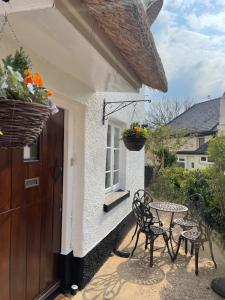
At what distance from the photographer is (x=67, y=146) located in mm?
3521

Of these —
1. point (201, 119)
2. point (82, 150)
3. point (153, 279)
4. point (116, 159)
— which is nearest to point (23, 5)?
point (82, 150)

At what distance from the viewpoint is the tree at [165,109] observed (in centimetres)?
2886

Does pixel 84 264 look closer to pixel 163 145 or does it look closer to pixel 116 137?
pixel 116 137

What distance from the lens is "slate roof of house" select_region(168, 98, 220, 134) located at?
62.5 ft

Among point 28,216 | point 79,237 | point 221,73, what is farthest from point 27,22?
point 221,73

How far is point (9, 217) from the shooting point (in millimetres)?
2508

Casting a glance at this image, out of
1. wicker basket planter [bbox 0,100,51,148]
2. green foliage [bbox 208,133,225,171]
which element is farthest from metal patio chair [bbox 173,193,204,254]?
wicker basket planter [bbox 0,100,51,148]

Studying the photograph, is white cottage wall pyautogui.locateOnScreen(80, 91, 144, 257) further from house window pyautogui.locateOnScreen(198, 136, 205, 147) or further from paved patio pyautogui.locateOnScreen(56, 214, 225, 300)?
house window pyautogui.locateOnScreen(198, 136, 205, 147)

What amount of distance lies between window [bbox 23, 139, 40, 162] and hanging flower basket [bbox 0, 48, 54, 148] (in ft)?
4.15

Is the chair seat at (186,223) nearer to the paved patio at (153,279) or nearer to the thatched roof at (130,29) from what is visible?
the paved patio at (153,279)

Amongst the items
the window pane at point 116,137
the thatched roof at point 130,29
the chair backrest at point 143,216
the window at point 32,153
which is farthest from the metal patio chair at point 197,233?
the window at point 32,153

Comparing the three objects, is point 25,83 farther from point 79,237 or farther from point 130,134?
point 130,134

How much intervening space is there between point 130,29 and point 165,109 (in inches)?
1150

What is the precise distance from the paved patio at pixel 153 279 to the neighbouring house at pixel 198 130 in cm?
1332
